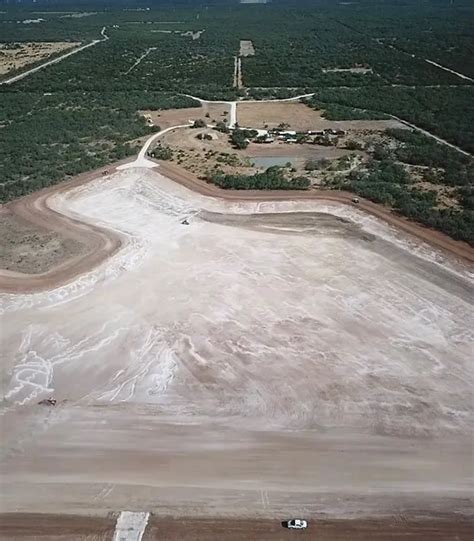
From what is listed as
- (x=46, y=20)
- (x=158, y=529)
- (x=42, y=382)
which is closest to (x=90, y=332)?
(x=42, y=382)

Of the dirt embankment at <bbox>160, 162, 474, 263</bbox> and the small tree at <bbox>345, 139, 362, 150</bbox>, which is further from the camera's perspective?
the small tree at <bbox>345, 139, 362, 150</bbox>

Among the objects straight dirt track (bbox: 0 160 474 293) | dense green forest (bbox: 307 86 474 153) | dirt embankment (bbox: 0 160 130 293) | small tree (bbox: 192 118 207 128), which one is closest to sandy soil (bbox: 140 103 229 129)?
small tree (bbox: 192 118 207 128)

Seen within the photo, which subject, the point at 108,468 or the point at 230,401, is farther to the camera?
the point at 230,401

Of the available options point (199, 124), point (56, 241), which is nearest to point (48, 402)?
point (56, 241)

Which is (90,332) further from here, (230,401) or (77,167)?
(77,167)

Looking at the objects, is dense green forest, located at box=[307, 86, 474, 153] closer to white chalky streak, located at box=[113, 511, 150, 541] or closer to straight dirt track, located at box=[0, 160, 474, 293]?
straight dirt track, located at box=[0, 160, 474, 293]

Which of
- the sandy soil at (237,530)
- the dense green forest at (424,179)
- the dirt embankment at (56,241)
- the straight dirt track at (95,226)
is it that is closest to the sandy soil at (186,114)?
the straight dirt track at (95,226)
